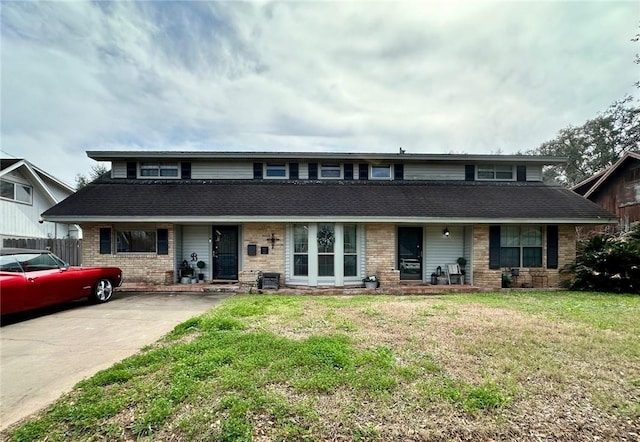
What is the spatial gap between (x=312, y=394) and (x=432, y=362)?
164cm

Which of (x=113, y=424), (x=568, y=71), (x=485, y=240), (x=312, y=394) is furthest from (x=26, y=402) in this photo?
(x=568, y=71)

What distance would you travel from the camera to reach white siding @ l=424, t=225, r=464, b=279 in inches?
432

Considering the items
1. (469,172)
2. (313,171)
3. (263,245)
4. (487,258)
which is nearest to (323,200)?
(313,171)

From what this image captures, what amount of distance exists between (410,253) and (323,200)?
378cm

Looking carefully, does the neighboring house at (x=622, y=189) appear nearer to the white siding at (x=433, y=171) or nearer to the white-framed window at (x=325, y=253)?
the white siding at (x=433, y=171)

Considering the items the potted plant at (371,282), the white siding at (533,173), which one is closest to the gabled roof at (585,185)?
the white siding at (533,173)

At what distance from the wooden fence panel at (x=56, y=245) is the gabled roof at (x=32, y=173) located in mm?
3299

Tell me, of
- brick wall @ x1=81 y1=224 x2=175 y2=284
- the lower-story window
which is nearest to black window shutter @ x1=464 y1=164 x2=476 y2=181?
brick wall @ x1=81 y1=224 x2=175 y2=284

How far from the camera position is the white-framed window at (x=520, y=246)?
10413 millimetres

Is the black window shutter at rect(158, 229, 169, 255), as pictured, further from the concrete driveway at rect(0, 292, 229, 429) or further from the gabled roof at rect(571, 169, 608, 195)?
the gabled roof at rect(571, 169, 608, 195)

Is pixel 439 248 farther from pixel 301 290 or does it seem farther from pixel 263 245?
pixel 263 245

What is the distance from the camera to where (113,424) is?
8.23 feet

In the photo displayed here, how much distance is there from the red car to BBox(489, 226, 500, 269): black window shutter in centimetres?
1183

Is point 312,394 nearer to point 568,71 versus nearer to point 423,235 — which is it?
→ point 423,235
